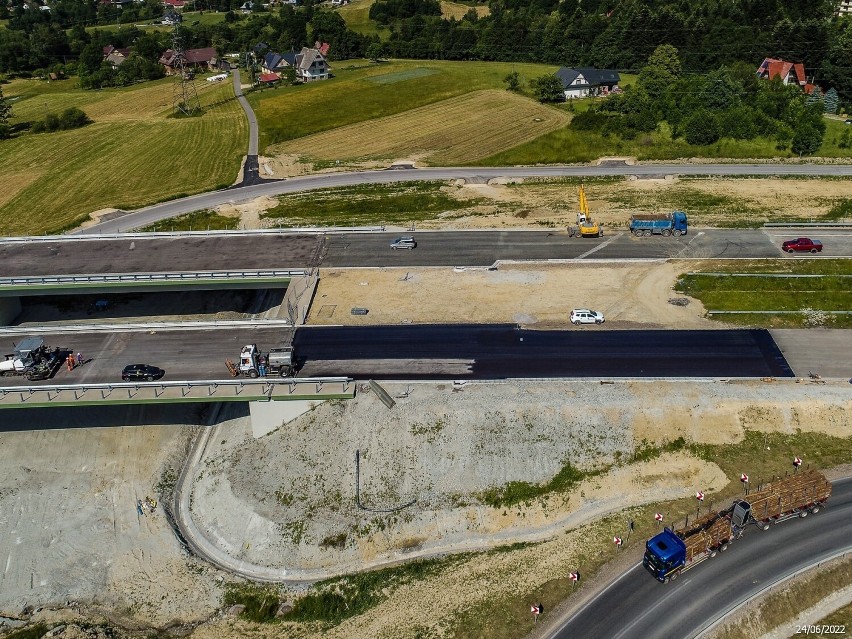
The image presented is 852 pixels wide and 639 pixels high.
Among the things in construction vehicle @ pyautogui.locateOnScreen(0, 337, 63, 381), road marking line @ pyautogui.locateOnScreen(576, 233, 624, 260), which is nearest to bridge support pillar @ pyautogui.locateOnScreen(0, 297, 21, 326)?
construction vehicle @ pyautogui.locateOnScreen(0, 337, 63, 381)

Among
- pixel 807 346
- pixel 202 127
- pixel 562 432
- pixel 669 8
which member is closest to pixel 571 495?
pixel 562 432

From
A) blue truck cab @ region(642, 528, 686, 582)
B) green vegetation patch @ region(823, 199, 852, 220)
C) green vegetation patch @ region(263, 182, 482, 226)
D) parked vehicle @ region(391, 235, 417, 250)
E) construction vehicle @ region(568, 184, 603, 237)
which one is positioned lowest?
blue truck cab @ region(642, 528, 686, 582)

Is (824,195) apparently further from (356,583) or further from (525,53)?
(525,53)

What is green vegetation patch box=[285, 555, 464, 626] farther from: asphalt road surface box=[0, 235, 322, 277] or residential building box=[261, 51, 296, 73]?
residential building box=[261, 51, 296, 73]

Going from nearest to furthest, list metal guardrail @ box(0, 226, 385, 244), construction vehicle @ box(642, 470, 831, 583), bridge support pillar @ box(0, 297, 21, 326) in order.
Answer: construction vehicle @ box(642, 470, 831, 583)
bridge support pillar @ box(0, 297, 21, 326)
metal guardrail @ box(0, 226, 385, 244)

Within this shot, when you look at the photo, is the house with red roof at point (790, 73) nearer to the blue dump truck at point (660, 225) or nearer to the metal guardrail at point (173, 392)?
the blue dump truck at point (660, 225)
